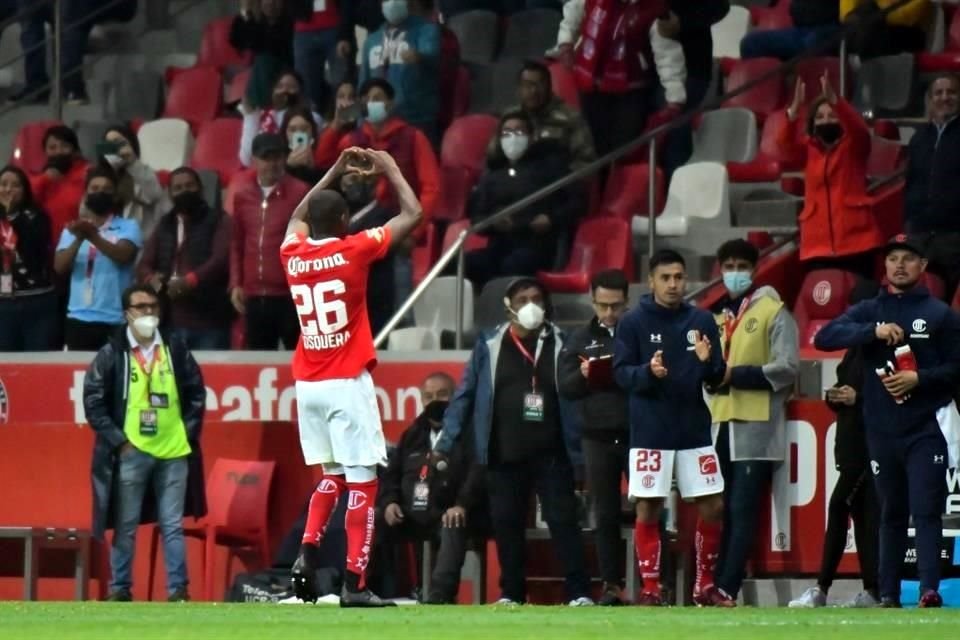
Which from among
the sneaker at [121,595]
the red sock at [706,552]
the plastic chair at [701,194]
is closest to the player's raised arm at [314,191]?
the red sock at [706,552]

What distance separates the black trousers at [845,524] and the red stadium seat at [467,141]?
5.60 m

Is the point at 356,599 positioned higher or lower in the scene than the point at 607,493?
lower

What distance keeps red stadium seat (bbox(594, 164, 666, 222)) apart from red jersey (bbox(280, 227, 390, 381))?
5346mm

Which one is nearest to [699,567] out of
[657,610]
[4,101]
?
[657,610]

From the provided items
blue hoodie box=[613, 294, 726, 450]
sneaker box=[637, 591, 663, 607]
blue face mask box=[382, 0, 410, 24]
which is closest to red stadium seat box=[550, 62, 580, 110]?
blue face mask box=[382, 0, 410, 24]

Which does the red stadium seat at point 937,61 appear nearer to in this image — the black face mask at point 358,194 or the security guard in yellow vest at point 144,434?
the black face mask at point 358,194

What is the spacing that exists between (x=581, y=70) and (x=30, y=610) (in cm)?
714

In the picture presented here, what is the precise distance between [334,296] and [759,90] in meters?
7.29

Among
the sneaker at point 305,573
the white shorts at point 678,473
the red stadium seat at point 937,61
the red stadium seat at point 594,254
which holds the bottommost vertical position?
the sneaker at point 305,573

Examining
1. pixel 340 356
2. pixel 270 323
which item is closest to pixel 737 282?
pixel 340 356

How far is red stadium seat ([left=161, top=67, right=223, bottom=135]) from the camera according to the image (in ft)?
72.5

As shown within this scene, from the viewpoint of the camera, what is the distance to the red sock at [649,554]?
13672 mm

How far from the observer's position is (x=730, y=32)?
20109 mm

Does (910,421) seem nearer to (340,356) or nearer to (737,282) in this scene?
(737,282)
